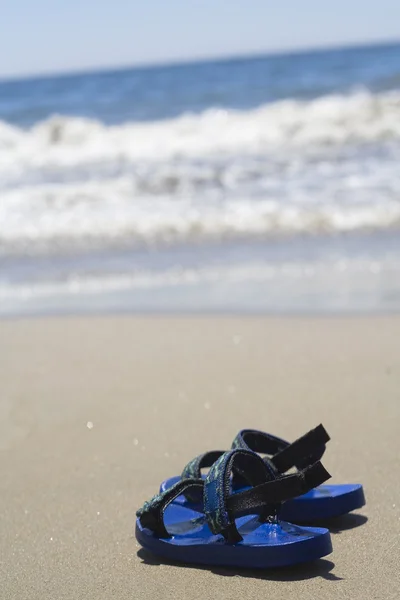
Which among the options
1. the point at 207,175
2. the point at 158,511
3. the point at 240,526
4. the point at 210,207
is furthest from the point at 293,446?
the point at 207,175

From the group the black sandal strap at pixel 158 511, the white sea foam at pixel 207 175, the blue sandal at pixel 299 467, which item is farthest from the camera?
the white sea foam at pixel 207 175

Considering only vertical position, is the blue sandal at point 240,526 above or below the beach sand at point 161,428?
above

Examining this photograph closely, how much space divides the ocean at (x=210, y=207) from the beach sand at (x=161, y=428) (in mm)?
584

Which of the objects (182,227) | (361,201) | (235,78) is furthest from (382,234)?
(235,78)

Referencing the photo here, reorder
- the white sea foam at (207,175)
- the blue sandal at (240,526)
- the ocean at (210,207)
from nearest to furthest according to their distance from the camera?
the blue sandal at (240,526), the ocean at (210,207), the white sea foam at (207,175)

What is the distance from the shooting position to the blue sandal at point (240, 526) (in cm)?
180

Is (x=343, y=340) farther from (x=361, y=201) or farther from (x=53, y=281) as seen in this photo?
(x=361, y=201)

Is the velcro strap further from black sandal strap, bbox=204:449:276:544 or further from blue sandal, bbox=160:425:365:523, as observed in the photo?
black sandal strap, bbox=204:449:276:544

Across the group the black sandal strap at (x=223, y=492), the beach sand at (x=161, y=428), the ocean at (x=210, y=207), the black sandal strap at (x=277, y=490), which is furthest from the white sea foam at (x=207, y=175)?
the black sandal strap at (x=277, y=490)

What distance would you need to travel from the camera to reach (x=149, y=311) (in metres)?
4.47

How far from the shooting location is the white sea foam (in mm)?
7012

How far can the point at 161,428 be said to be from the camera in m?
2.83

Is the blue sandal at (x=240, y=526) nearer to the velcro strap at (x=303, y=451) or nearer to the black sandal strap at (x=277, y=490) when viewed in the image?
the black sandal strap at (x=277, y=490)

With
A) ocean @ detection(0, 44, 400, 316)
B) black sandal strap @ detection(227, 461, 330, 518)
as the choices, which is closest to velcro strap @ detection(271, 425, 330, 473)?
black sandal strap @ detection(227, 461, 330, 518)
